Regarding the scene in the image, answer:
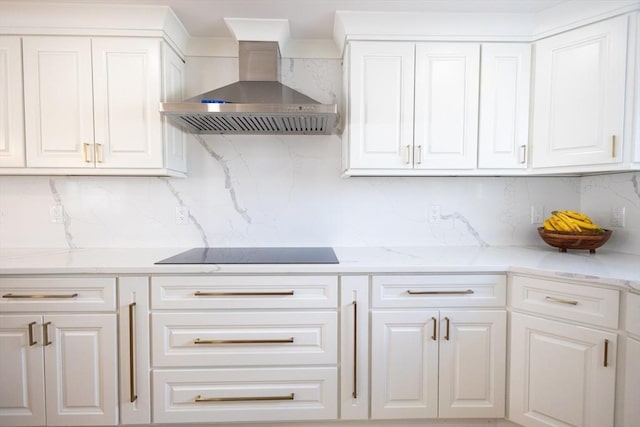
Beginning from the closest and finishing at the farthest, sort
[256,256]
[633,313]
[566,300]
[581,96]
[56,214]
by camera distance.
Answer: [633,313] → [566,300] → [581,96] → [256,256] → [56,214]

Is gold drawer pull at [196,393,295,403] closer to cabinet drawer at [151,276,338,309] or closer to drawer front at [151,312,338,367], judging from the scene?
drawer front at [151,312,338,367]

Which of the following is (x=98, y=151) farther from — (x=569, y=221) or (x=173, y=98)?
(x=569, y=221)

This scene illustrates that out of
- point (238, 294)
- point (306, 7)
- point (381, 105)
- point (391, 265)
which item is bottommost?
point (238, 294)

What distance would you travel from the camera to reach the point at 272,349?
153 centimetres

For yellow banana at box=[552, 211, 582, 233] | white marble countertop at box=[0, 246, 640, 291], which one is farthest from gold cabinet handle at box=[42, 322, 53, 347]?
yellow banana at box=[552, 211, 582, 233]

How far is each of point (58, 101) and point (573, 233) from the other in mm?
3041

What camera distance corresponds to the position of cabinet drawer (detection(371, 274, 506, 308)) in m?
1.54

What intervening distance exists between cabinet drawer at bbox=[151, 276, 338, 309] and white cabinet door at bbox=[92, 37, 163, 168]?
28.7 inches

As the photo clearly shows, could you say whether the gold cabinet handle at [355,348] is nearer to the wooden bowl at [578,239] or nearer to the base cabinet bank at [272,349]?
the base cabinet bank at [272,349]

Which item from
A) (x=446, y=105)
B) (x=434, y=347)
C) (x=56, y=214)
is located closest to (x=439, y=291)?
(x=434, y=347)

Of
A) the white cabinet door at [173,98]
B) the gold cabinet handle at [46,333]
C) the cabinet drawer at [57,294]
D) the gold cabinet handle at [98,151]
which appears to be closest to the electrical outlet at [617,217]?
the white cabinet door at [173,98]

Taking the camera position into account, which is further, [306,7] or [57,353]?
[306,7]

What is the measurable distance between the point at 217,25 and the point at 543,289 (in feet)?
7.54

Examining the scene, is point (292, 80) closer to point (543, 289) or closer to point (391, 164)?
point (391, 164)
